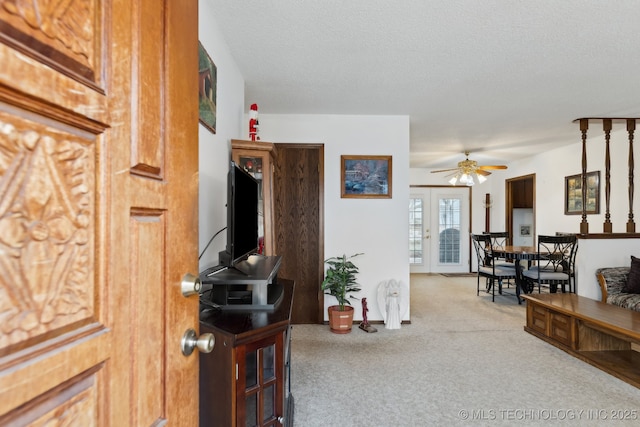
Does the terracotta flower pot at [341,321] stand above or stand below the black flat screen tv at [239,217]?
below

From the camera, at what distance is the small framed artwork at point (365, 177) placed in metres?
3.94

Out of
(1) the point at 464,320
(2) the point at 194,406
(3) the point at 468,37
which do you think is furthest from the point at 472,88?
(2) the point at 194,406

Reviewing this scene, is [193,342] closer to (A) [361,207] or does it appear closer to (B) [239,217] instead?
(B) [239,217]

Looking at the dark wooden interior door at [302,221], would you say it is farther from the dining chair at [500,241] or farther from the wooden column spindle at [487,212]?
the wooden column spindle at [487,212]

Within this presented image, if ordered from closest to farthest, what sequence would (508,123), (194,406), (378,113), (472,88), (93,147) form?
→ (93,147), (194,406), (472,88), (378,113), (508,123)

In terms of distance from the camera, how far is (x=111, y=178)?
0.52 m

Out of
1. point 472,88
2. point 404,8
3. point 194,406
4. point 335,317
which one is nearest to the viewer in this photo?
point 194,406

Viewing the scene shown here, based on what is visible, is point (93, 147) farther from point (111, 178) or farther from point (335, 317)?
point (335, 317)

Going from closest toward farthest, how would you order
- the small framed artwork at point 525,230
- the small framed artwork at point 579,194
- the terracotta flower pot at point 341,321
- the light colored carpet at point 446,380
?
1. the light colored carpet at point 446,380
2. the terracotta flower pot at point 341,321
3. the small framed artwork at point 579,194
4. the small framed artwork at point 525,230

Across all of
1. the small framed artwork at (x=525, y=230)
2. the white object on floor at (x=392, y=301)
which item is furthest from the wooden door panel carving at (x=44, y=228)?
the small framed artwork at (x=525, y=230)

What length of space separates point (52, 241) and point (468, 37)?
2529 mm

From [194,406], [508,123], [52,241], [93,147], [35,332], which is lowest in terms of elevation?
[194,406]

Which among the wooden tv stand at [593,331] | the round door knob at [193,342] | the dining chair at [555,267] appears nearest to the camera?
the round door knob at [193,342]

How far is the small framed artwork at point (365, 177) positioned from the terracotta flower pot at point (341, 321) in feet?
4.32
